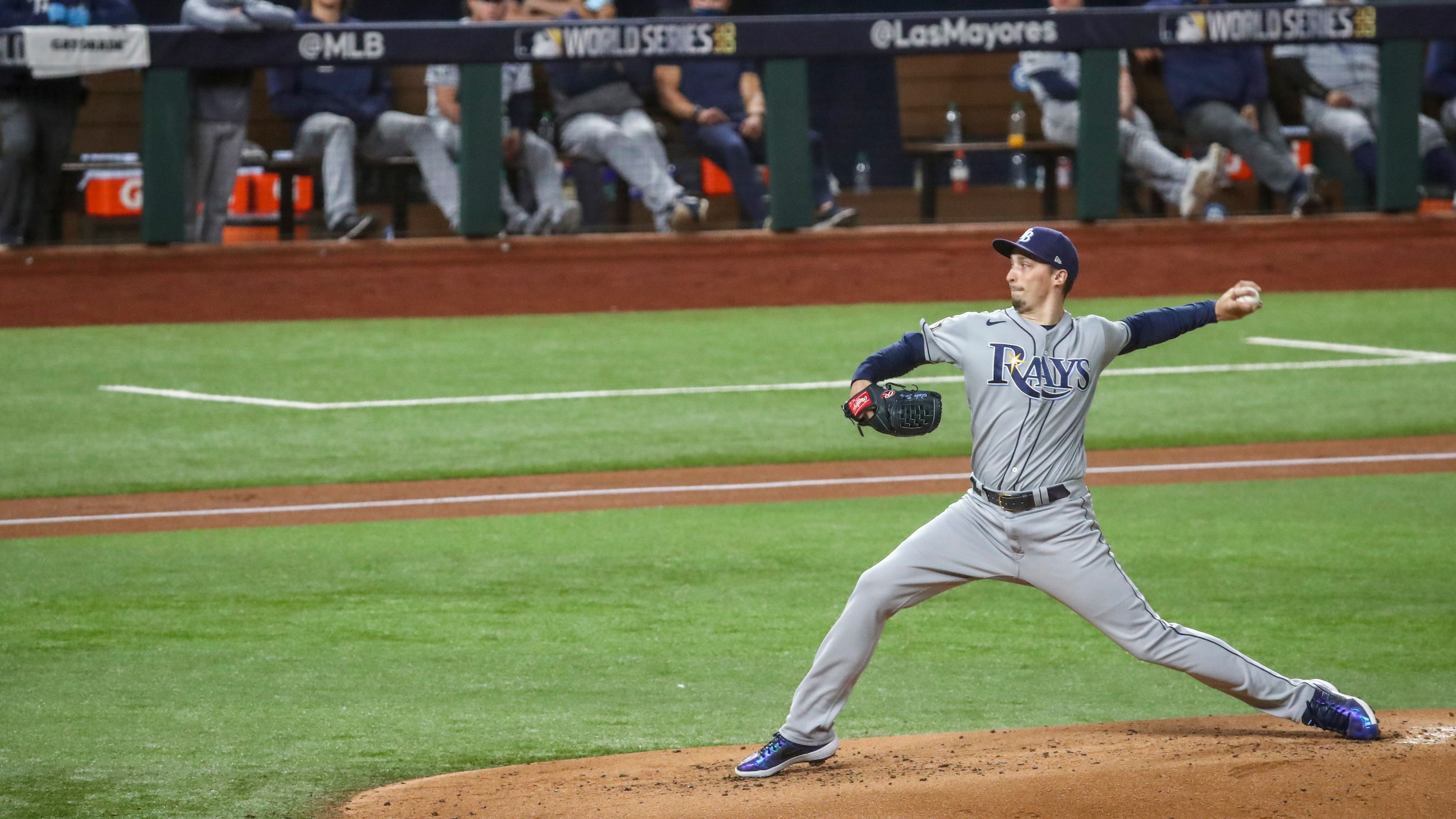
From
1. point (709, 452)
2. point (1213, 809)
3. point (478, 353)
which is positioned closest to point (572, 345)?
point (478, 353)

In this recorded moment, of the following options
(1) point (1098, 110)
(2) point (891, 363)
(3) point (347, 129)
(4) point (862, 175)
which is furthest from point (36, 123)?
(2) point (891, 363)

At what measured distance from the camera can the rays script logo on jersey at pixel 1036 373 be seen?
14.4 ft

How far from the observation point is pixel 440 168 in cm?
1367

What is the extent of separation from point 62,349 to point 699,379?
16.0 ft

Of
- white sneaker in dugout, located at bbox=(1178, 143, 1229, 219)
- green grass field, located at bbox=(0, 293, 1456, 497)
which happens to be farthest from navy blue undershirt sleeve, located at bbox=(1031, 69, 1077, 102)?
green grass field, located at bbox=(0, 293, 1456, 497)

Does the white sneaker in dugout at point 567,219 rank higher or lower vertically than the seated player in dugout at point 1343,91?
lower

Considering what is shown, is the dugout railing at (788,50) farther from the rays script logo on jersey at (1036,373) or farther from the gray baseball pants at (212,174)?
the rays script logo on jersey at (1036,373)

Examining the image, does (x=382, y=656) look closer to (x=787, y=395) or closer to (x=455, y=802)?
(x=455, y=802)

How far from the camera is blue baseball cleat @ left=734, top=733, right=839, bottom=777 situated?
4336mm

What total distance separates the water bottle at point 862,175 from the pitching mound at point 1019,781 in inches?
386

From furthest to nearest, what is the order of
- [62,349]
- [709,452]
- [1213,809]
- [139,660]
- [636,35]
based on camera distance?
[636,35] → [62,349] → [709,452] → [139,660] → [1213,809]

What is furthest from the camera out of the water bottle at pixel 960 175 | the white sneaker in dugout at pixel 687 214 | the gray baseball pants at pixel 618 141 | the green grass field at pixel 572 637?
the water bottle at pixel 960 175

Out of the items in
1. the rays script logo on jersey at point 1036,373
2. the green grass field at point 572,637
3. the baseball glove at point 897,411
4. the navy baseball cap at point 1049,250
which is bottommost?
the green grass field at point 572,637

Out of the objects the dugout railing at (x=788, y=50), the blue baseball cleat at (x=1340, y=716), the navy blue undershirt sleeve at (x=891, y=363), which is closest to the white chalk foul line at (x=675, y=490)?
the navy blue undershirt sleeve at (x=891, y=363)
